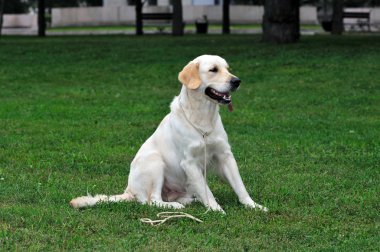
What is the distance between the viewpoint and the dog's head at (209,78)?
6.47 meters

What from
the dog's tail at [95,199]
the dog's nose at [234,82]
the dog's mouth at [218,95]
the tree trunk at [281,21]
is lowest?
the dog's tail at [95,199]

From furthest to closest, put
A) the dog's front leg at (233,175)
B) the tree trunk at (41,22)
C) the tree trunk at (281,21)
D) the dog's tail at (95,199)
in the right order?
the tree trunk at (41,22)
the tree trunk at (281,21)
the dog's front leg at (233,175)
the dog's tail at (95,199)

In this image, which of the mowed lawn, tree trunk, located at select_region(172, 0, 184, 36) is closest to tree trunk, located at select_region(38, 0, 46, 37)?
tree trunk, located at select_region(172, 0, 184, 36)

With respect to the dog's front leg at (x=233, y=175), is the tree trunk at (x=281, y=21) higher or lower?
higher

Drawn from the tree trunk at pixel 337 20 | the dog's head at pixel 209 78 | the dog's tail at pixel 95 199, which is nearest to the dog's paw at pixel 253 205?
the dog's head at pixel 209 78

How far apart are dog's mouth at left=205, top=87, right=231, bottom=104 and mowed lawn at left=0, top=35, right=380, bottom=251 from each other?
90 centimetres

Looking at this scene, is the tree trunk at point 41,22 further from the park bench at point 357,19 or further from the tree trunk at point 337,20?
the park bench at point 357,19

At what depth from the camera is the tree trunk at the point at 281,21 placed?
23.0 m

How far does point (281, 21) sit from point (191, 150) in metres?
17.0

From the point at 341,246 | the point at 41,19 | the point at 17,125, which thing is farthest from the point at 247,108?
the point at 41,19

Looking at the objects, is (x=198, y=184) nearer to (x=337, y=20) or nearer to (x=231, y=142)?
(x=231, y=142)

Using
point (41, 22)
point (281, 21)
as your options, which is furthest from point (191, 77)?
point (41, 22)

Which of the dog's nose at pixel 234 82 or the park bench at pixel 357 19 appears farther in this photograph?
the park bench at pixel 357 19

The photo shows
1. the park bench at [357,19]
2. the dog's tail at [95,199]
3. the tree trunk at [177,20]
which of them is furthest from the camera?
the park bench at [357,19]
